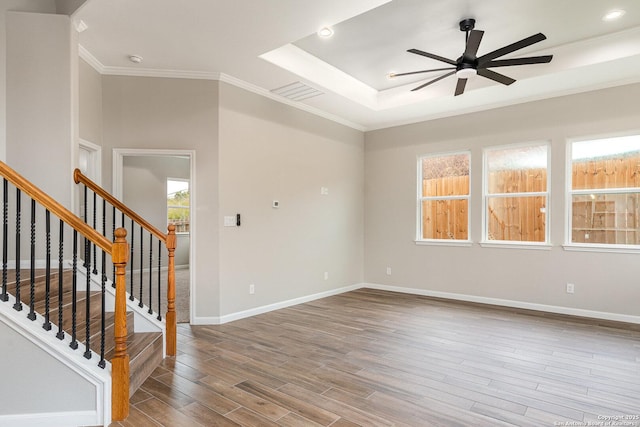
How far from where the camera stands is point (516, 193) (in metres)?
5.27

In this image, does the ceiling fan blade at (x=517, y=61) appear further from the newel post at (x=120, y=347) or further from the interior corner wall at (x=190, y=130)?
the newel post at (x=120, y=347)

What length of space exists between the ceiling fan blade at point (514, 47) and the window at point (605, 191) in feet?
7.79

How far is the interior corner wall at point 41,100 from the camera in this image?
3.09m

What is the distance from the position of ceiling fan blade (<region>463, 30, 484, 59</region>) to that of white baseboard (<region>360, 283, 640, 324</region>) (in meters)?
3.52

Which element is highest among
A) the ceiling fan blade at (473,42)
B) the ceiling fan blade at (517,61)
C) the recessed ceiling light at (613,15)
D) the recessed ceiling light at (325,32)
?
the recessed ceiling light at (613,15)

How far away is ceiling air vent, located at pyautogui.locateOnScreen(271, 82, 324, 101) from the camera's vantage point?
4645 mm

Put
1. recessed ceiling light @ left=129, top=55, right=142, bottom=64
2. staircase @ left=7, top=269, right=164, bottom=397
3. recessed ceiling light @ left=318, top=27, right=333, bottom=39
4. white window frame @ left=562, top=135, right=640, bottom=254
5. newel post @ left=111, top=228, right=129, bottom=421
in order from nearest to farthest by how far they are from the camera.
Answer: newel post @ left=111, top=228, right=129, bottom=421, staircase @ left=7, top=269, right=164, bottom=397, recessed ceiling light @ left=318, top=27, right=333, bottom=39, recessed ceiling light @ left=129, top=55, right=142, bottom=64, white window frame @ left=562, top=135, right=640, bottom=254

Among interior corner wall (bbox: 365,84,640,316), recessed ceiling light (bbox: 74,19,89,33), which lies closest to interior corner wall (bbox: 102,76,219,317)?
recessed ceiling light (bbox: 74,19,89,33)

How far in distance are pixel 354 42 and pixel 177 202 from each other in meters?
6.45

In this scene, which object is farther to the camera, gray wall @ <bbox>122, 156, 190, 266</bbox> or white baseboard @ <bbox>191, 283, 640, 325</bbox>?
gray wall @ <bbox>122, 156, 190, 266</bbox>

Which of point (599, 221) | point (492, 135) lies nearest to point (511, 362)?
point (599, 221)

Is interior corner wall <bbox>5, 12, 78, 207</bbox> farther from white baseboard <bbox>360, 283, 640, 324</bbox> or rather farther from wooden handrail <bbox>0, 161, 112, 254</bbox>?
white baseboard <bbox>360, 283, 640, 324</bbox>

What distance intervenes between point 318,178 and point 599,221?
3.83 m

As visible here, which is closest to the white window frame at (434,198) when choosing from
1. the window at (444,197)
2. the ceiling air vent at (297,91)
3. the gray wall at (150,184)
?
the window at (444,197)
